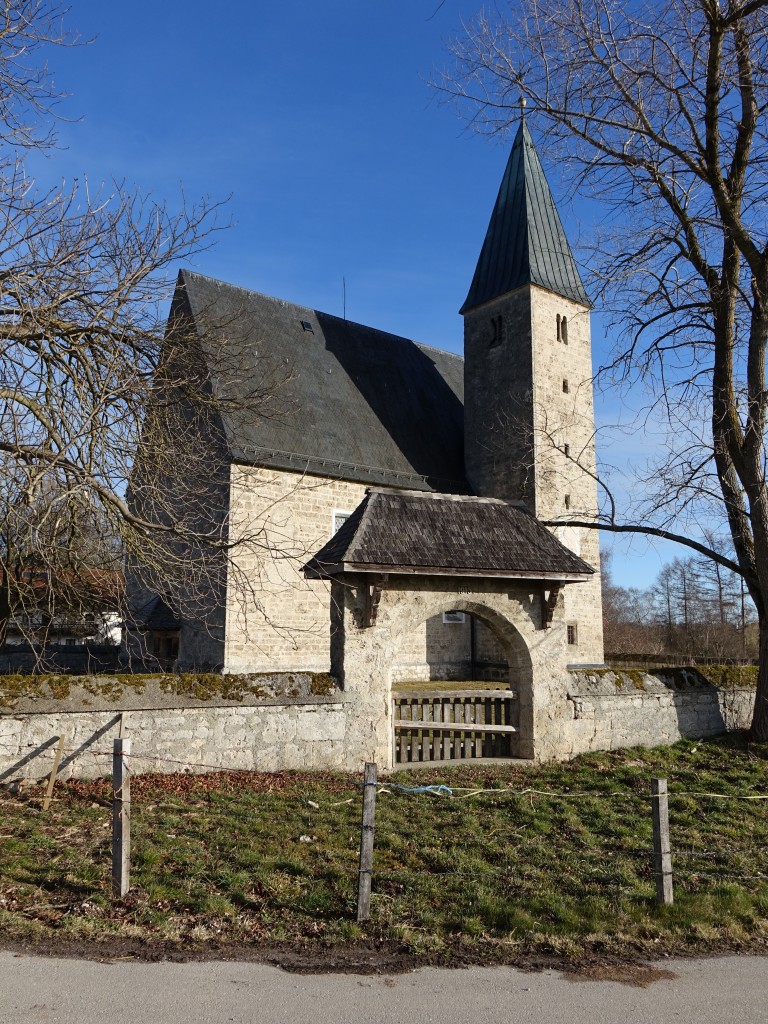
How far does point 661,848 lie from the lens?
5586 mm

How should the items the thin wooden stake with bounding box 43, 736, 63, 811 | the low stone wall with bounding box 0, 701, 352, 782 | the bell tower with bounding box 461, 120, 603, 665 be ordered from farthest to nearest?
the bell tower with bounding box 461, 120, 603, 665
the low stone wall with bounding box 0, 701, 352, 782
the thin wooden stake with bounding box 43, 736, 63, 811

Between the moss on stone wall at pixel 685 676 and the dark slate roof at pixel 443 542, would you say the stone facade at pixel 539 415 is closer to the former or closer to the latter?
the moss on stone wall at pixel 685 676

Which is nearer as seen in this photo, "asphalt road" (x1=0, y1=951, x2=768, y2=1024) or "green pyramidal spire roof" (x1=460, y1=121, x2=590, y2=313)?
"asphalt road" (x1=0, y1=951, x2=768, y2=1024)

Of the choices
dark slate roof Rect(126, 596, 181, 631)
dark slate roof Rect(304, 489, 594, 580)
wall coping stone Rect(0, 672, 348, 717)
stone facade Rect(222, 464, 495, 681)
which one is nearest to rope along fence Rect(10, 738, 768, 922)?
wall coping stone Rect(0, 672, 348, 717)

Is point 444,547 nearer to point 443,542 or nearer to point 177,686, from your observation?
point 443,542

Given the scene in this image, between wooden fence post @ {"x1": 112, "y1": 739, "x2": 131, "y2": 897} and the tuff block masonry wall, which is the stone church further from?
wooden fence post @ {"x1": 112, "y1": 739, "x2": 131, "y2": 897}

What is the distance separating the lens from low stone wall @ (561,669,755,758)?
36.7 ft

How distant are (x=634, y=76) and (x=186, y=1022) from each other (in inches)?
510

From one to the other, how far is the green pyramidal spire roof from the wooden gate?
1587 centimetres

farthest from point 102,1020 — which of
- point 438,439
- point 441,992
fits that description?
point 438,439

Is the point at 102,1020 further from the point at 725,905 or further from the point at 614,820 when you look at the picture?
the point at 614,820

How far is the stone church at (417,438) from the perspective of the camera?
18.2 metres

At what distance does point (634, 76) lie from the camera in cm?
1158

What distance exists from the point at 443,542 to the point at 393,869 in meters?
5.07
